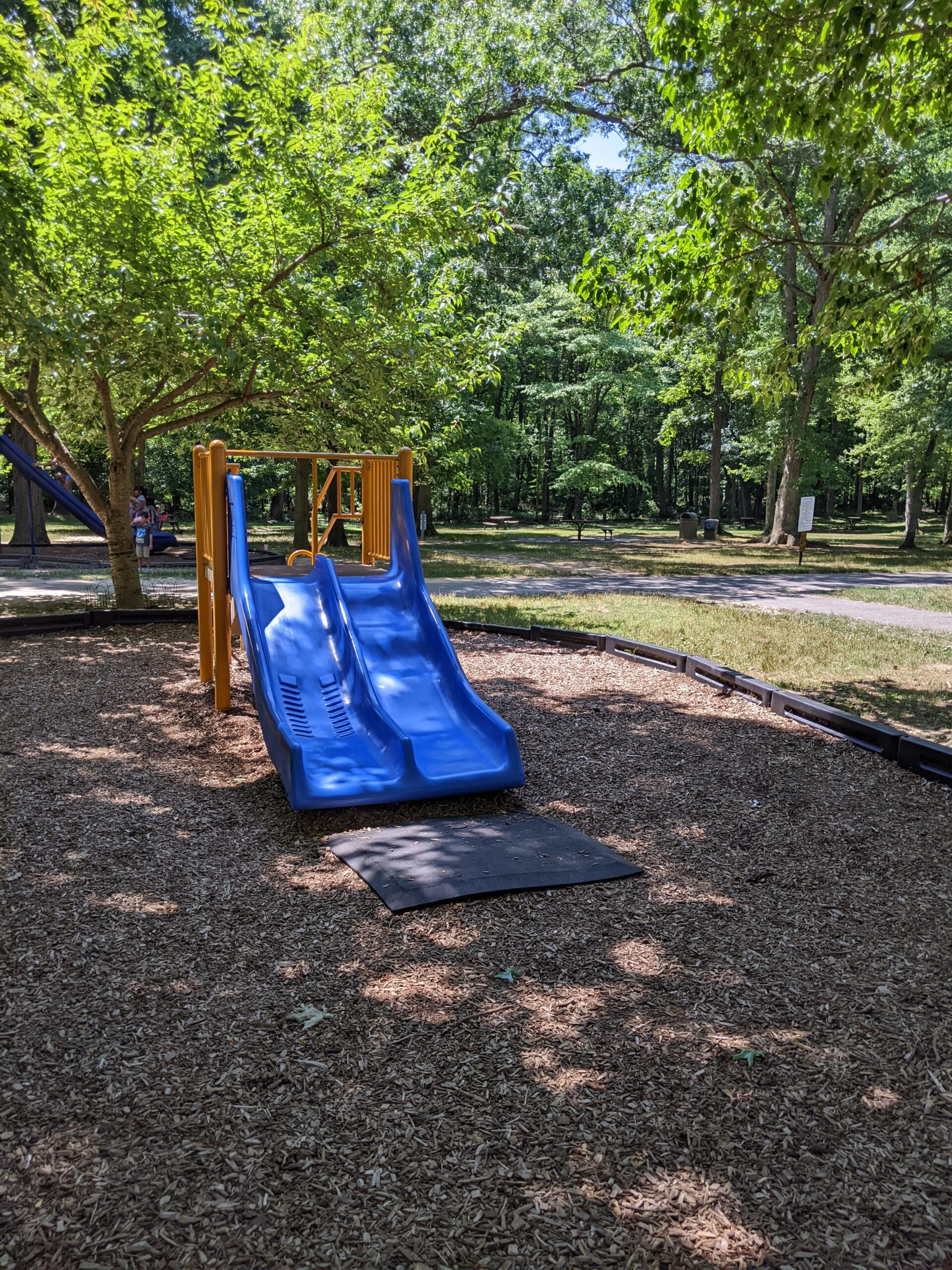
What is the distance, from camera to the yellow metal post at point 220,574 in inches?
264

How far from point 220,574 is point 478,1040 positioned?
191 inches

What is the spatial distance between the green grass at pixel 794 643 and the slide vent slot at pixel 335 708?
399 centimetres

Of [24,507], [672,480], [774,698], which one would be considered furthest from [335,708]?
[672,480]

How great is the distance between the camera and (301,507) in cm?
2094

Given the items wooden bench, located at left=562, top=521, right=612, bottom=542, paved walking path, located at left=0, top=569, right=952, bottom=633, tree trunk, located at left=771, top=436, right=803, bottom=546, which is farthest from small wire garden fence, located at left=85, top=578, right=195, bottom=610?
tree trunk, located at left=771, top=436, right=803, bottom=546

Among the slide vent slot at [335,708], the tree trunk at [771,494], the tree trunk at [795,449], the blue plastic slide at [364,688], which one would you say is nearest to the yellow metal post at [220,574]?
the blue plastic slide at [364,688]

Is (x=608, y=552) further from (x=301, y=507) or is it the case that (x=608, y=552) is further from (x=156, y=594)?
(x=156, y=594)

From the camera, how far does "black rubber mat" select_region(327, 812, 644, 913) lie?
3.99 metres

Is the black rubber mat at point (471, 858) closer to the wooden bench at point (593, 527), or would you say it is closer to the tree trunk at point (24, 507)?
the tree trunk at point (24, 507)

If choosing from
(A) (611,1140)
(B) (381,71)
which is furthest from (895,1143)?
(B) (381,71)

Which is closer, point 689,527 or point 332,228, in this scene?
point 332,228

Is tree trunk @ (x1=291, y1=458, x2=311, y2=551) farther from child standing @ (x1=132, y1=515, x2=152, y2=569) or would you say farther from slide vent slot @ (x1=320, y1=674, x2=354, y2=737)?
slide vent slot @ (x1=320, y1=674, x2=354, y2=737)

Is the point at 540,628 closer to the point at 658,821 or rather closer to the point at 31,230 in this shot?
the point at 658,821

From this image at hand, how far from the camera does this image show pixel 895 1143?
8.16ft
